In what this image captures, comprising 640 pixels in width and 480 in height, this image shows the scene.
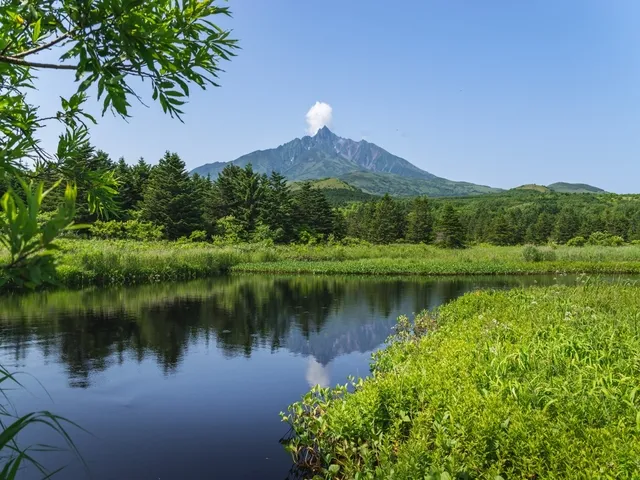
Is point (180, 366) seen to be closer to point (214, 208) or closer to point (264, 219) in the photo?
point (264, 219)

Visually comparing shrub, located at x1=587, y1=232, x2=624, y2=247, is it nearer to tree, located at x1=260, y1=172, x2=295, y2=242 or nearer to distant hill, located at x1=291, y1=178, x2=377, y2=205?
tree, located at x1=260, y1=172, x2=295, y2=242

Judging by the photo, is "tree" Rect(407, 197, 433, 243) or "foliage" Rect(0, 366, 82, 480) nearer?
"foliage" Rect(0, 366, 82, 480)

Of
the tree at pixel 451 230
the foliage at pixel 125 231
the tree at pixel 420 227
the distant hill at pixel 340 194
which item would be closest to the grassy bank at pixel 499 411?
the foliage at pixel 125 231

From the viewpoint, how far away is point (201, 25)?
3229 mm

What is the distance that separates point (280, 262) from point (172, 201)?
1655 centimetres

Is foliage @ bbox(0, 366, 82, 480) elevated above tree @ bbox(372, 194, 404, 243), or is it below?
below

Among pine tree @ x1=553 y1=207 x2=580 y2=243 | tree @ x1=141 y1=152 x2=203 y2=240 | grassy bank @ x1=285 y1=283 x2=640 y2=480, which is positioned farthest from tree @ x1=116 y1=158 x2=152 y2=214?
pine tree @ x1=553 y1=207 x2=580 y2=243

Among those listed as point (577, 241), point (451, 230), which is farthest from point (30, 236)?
point (577, 241)

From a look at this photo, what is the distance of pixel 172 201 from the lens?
1960 inches

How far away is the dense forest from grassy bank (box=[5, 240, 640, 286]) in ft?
24.4

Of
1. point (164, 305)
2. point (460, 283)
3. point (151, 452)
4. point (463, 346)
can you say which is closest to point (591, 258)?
point (460, 283)

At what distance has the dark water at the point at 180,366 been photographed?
674 cm

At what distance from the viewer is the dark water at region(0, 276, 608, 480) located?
22.1 ft

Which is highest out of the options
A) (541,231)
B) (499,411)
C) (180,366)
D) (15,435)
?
(541,231)
